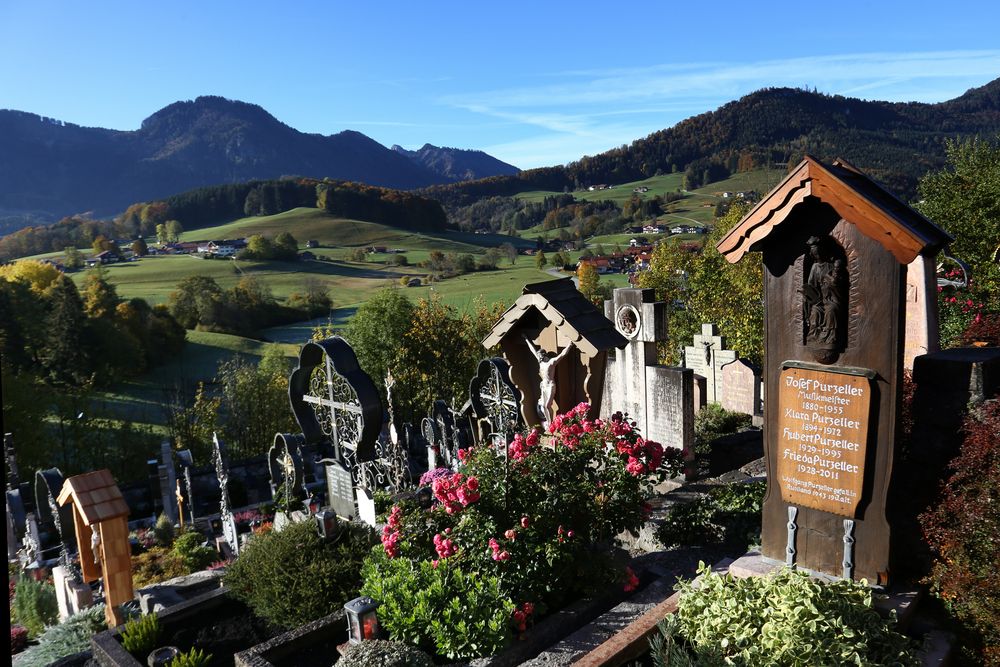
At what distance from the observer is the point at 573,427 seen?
795 centimetres

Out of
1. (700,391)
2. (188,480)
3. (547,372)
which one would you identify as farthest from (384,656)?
(700,391)

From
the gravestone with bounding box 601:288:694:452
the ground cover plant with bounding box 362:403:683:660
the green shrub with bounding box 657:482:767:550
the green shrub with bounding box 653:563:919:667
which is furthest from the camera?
the gravestone with bounding box 601:288:694:452

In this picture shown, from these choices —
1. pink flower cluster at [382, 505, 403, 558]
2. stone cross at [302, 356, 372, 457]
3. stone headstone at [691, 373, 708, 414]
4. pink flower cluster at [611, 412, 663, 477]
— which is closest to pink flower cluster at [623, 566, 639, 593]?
pink flower cluster at [611, 412, 663, 477]

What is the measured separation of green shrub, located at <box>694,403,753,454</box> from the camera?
1581 cm

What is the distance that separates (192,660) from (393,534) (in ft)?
7.05

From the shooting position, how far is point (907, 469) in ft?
19.7

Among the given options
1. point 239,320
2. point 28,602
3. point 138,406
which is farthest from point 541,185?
point 28,602

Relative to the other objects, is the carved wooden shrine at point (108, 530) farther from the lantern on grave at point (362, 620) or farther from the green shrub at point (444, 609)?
the green shrub at point (444, 609)

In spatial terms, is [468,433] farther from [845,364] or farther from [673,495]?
[845,364]

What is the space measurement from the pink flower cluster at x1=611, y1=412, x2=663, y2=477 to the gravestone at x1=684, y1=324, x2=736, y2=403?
38.6 ft

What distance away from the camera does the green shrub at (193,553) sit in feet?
36.4

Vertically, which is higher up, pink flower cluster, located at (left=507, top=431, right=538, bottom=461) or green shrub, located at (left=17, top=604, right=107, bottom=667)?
pink flower cluster, located at (left=507, top=431, right=538, bottom=461)

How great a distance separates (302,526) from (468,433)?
342 inches

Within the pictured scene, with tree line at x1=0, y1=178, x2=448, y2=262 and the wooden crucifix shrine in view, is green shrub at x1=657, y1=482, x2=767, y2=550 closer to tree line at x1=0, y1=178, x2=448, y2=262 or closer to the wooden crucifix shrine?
the wooden crucifix shrine
